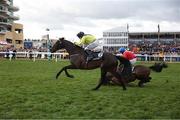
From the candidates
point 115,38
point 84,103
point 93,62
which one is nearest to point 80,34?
point 93,62

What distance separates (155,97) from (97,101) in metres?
1.91

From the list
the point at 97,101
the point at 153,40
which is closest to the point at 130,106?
the point at 97,101

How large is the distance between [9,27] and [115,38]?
45340mm

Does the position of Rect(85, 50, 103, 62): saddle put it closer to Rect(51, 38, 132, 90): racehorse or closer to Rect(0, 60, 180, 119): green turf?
Rect(51, 38, 132, 90): racehorse

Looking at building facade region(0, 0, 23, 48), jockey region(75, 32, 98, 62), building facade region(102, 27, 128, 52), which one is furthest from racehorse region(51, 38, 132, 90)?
building facade region(0, 0, 23, 48)

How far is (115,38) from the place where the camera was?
5669 centimetres

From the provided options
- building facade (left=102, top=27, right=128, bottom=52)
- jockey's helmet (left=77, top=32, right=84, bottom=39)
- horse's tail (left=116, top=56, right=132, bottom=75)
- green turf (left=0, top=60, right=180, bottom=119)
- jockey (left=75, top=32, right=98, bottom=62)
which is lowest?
green turf (left=0, top=60, right=180, bottom=119)

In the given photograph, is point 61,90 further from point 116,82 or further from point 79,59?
point 116,82

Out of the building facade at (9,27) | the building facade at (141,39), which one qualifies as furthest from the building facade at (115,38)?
the building facade at (9,27)

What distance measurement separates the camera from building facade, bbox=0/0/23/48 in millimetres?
88125

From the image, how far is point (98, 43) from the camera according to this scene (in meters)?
14.4

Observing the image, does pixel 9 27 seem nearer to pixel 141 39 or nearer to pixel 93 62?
pixel 141 39

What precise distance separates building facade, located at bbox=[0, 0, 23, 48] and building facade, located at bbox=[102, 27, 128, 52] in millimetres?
32162

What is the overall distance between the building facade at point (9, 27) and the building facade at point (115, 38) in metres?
32.2
